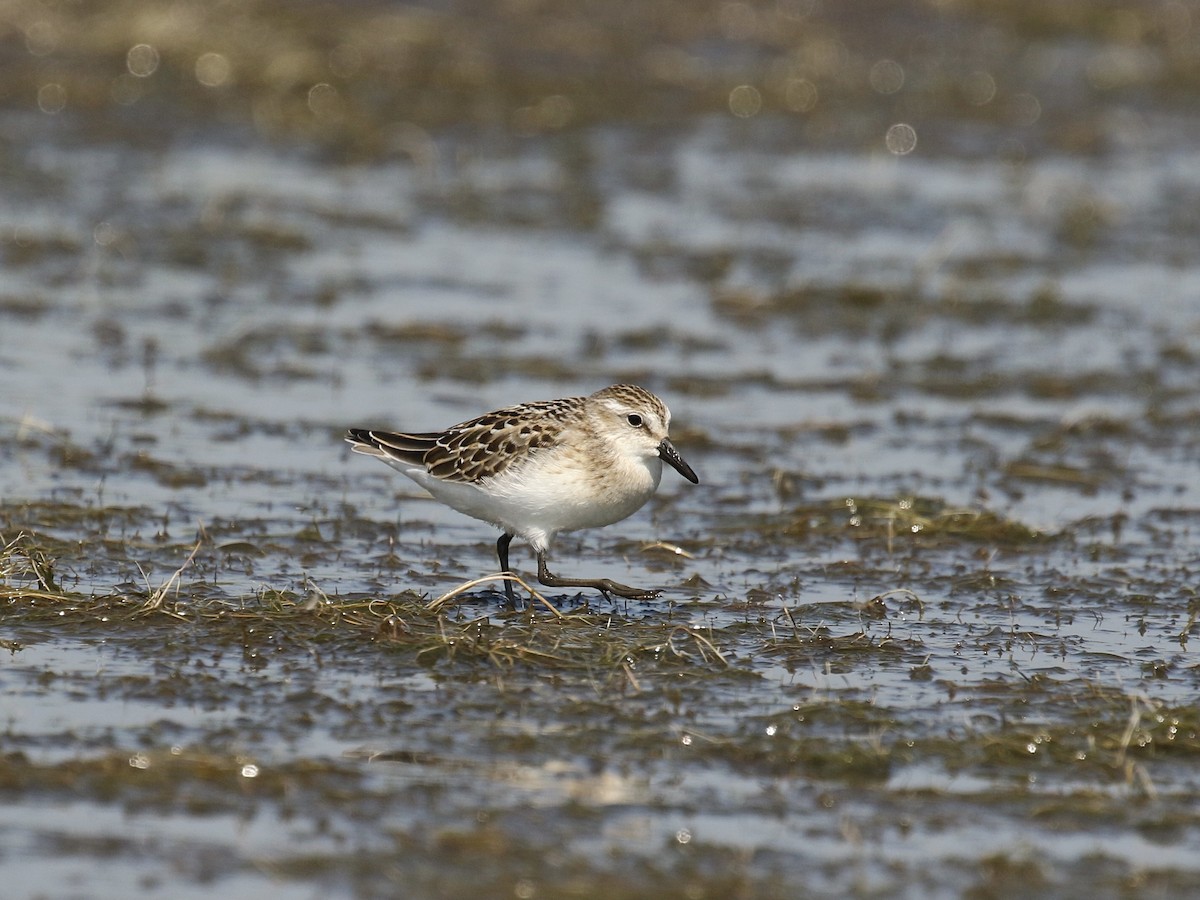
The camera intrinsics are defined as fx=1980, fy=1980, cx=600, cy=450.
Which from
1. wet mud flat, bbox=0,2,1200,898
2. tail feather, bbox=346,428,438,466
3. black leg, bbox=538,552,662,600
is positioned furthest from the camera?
tail feather, bbox=346,428,438,466

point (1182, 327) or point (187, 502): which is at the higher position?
point (1182, 327)

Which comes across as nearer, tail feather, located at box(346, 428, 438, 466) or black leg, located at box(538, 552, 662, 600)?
black leg, located at box(538, 552, 662, 600)

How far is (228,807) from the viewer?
698 centimetres

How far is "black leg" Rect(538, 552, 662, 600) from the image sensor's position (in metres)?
9.70

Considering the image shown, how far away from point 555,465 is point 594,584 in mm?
656

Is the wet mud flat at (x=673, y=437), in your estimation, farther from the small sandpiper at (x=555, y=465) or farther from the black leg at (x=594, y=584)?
the small sandpiper at (x=555, y=465)

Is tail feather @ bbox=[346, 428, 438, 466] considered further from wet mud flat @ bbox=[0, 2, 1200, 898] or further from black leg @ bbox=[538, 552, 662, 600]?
black leg @ bbox=[538, 552, 662, 600]

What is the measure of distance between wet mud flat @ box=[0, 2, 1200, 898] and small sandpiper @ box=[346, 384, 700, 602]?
425mm

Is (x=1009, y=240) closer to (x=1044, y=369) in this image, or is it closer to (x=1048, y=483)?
(x=1044, y=369)

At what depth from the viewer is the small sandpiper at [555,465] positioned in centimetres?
947

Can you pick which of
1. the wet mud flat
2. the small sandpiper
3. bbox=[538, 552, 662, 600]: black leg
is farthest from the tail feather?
bbox=[538, 552, 662, 600]: black leg

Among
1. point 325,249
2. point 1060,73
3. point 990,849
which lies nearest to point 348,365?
point 325,249

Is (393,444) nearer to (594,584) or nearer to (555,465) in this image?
(555,465)

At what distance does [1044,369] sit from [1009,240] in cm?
413
